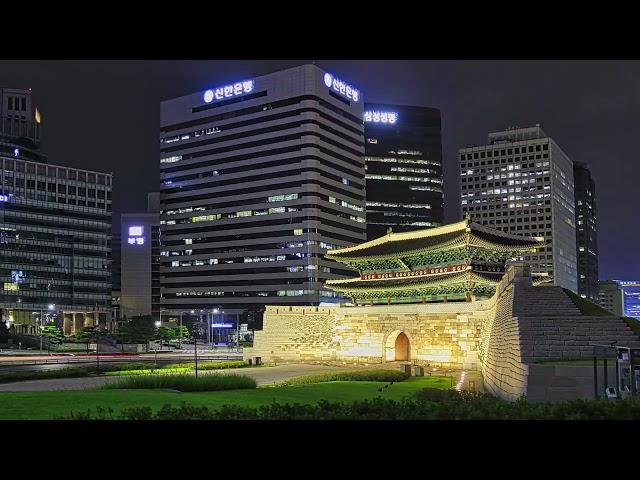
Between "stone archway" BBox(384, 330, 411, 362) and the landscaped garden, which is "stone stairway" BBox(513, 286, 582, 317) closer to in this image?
the landscaped garden

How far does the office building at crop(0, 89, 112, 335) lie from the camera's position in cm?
11700

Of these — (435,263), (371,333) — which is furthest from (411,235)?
(371,333)

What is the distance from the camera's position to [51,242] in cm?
12319

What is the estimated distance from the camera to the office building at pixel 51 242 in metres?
117

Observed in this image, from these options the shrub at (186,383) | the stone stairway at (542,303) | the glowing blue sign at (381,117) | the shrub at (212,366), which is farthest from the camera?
the glowing blue sign at (381,117)

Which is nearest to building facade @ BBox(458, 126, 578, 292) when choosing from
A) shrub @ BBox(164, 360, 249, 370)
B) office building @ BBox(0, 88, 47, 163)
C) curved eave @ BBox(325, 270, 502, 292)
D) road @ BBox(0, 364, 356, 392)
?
office building @ BBox(0, 88, 47, 163)

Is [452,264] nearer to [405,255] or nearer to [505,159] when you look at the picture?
[405,255]

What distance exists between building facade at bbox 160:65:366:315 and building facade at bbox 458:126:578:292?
48.6m

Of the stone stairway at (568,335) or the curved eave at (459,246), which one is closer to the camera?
the stone stairway at (568,335)

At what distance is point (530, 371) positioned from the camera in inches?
807

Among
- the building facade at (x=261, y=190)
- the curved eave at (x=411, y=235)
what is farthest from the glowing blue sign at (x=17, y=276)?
the curved eave at (x=411, y=235)

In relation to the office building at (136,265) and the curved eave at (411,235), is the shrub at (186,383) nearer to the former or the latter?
the curved eave at (411,235)

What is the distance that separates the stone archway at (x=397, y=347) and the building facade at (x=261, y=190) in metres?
64.0
